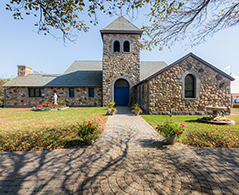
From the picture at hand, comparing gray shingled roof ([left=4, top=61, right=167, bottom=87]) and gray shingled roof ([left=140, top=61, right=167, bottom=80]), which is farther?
gray shingled roof ([left=140, top=61, right=167, bottom=80])

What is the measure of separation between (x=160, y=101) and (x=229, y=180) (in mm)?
8969

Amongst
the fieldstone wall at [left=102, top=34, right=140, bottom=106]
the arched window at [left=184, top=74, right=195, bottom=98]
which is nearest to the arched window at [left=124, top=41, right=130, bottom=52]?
the fieldstone wall at [left=102, top=34, right=140, bottom=106]

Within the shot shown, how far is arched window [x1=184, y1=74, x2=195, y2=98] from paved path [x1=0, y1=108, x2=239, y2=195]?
8045mm

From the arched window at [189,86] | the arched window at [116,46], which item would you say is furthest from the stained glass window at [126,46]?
the arched window at [189,86]

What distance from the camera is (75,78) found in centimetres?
2020

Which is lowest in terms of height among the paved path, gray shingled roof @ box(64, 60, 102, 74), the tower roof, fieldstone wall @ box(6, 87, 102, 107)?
the paved path

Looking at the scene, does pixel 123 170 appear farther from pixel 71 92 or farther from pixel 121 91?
pixel 71 92

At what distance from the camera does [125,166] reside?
3453 millimetres

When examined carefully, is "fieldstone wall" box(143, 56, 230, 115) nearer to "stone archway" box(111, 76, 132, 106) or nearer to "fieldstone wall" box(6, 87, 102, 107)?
"stone archway" box(111, 76, 132, 106)

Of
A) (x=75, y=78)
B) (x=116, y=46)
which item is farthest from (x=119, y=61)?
(x=75, y=78)

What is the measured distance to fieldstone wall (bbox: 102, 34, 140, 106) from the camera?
698 inches

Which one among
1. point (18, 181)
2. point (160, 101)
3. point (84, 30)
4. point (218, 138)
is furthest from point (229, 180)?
point (160, 101)

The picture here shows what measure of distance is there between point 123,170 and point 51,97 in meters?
19.3

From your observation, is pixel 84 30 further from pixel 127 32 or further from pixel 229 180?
pixel 127 32
